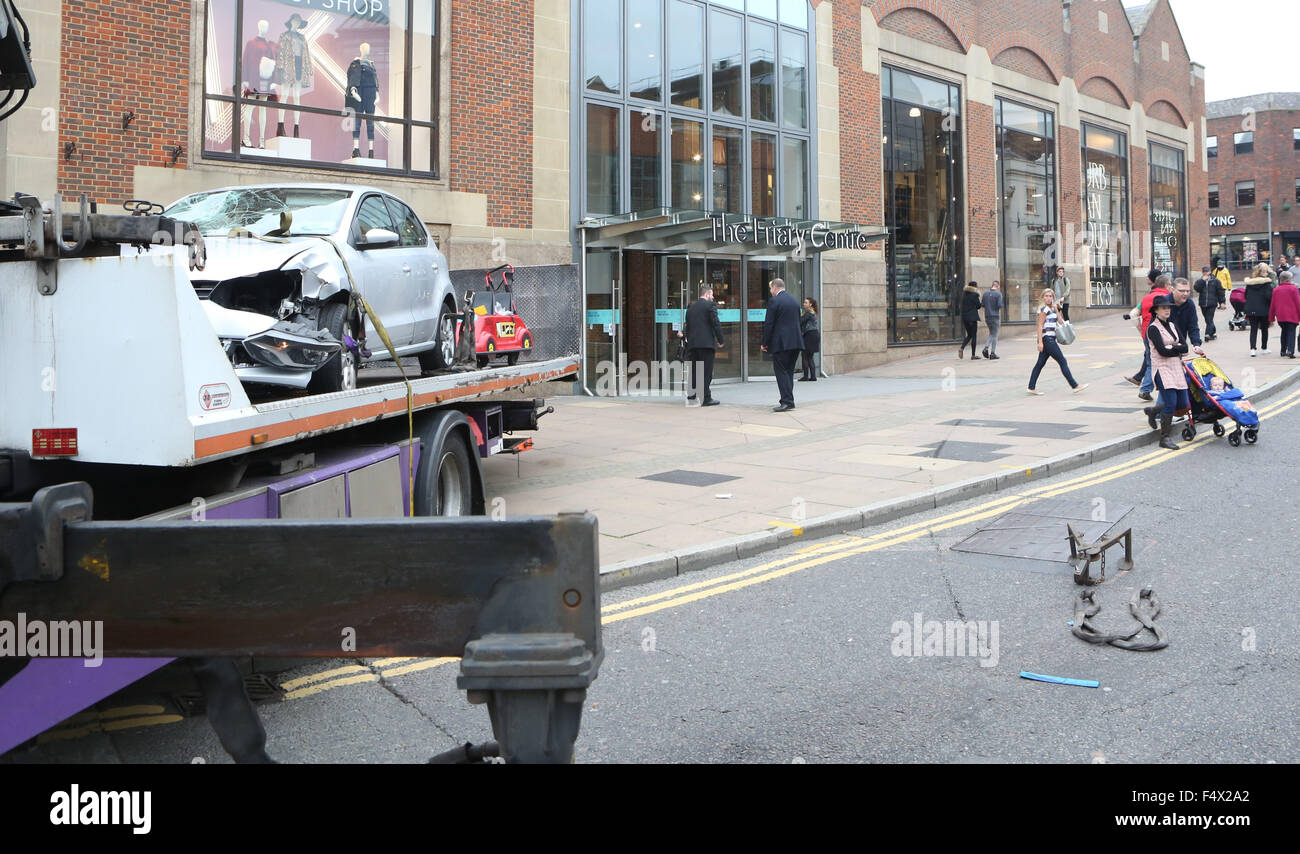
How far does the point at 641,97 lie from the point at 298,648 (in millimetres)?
18338

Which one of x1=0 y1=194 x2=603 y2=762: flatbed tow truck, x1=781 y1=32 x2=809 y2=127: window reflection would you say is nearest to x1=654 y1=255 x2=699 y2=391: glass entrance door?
x1=781 y1=32 x2=809 y2=127: window reflection

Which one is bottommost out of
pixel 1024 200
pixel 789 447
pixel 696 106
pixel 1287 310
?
pixel 789 447

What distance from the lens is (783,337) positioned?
50.6ft

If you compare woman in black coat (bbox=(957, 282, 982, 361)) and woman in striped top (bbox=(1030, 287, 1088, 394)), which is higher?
woman in black coat (bbox=(957, 282, 982, 361))

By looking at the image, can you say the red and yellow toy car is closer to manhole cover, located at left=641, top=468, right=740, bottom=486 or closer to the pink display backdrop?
manhole cover, located at left=641, top=468, right=740, bottom=486

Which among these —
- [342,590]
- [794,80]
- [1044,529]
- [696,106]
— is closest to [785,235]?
[696,106]

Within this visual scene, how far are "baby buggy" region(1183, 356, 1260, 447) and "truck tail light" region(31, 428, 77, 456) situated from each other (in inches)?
440

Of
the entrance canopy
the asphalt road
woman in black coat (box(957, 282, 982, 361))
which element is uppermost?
the entrance canopy

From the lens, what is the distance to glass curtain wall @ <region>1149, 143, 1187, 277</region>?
121ft

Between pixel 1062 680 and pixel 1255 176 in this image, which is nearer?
pixel 1062 680

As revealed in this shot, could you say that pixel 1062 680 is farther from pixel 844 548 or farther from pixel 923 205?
pixel 923 205

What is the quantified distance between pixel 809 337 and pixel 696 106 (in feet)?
17.1

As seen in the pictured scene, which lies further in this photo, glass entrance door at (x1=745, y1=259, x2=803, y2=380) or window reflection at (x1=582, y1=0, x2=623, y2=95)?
glass entrance door at (x1=745, y1=259, x2=803, y2=380)
